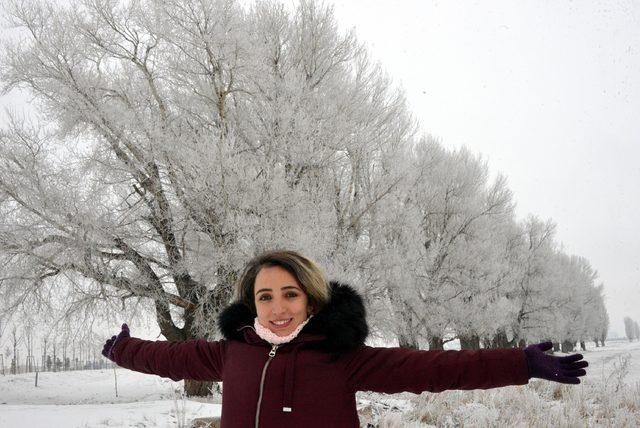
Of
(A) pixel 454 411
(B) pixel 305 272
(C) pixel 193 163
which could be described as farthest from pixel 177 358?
(C) pixel 193 163

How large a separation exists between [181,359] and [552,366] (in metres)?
1.47

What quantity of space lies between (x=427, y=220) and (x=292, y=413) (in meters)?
17.9

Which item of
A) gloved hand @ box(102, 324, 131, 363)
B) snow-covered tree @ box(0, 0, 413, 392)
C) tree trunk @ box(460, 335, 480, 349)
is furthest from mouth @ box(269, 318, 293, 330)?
tree trunk @ box(460, 335, 480, 349)

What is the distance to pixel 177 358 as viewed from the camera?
2156 millimetres

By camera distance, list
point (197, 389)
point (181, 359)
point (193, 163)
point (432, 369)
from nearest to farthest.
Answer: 1. point (432, 369)
2. point (181, 359)
3. point (193, 163)
4. point (197, 389)

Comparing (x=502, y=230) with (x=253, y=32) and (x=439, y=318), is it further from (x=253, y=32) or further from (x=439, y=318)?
(x=253, y=32)

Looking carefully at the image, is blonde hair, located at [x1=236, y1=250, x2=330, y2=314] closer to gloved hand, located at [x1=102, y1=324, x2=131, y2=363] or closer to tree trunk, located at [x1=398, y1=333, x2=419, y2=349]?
gloved hand, located at [x1=102, y1=324, x2=131, y2=363]

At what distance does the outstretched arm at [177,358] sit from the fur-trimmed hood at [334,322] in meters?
0.13

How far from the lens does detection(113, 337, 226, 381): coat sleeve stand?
2.14 meters

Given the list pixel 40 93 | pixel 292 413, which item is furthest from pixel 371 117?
pixel 292 413

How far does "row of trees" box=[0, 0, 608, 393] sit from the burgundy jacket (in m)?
6.22

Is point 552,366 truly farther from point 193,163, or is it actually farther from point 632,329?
point 632,329

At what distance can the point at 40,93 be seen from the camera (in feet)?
30.9

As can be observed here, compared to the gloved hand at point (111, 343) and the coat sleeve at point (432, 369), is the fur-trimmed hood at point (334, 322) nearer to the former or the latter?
the coat sleeve at point (432, 369)
